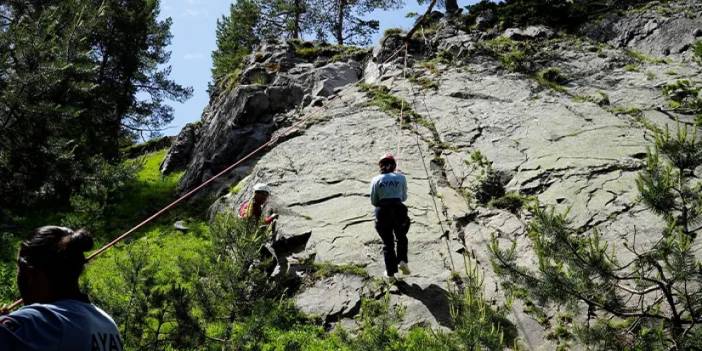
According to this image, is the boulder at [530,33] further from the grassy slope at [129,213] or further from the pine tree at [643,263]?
the pine tree at [643,263]

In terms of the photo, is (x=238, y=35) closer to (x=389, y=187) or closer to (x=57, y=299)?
(x=389, y=187)

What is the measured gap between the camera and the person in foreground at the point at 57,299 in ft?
7.25

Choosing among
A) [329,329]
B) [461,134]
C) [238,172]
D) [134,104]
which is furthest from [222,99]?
[329,329]

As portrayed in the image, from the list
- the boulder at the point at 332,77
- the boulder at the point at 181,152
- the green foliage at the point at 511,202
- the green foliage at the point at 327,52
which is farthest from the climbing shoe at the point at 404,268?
the boulder at the point at 181,152

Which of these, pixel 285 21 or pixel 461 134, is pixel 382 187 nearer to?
pixel 461 134

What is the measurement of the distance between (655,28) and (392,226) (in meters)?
13.6

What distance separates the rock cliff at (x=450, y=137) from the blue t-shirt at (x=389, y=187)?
4.93ft

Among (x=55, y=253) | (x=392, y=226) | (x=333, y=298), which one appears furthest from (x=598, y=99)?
(x=55, y=253)

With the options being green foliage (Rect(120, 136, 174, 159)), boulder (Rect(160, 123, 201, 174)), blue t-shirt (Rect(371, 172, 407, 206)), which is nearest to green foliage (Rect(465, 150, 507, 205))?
blue t-shirt (Rect(371, 172, 407, 206))

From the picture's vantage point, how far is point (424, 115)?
1466cm

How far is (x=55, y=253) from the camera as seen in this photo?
2.53 m

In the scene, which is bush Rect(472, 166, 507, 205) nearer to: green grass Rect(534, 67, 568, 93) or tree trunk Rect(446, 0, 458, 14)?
green grass Rect(534, 67, 568, 93)

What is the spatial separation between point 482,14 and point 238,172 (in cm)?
1218

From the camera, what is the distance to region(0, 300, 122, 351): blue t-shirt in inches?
82.7
